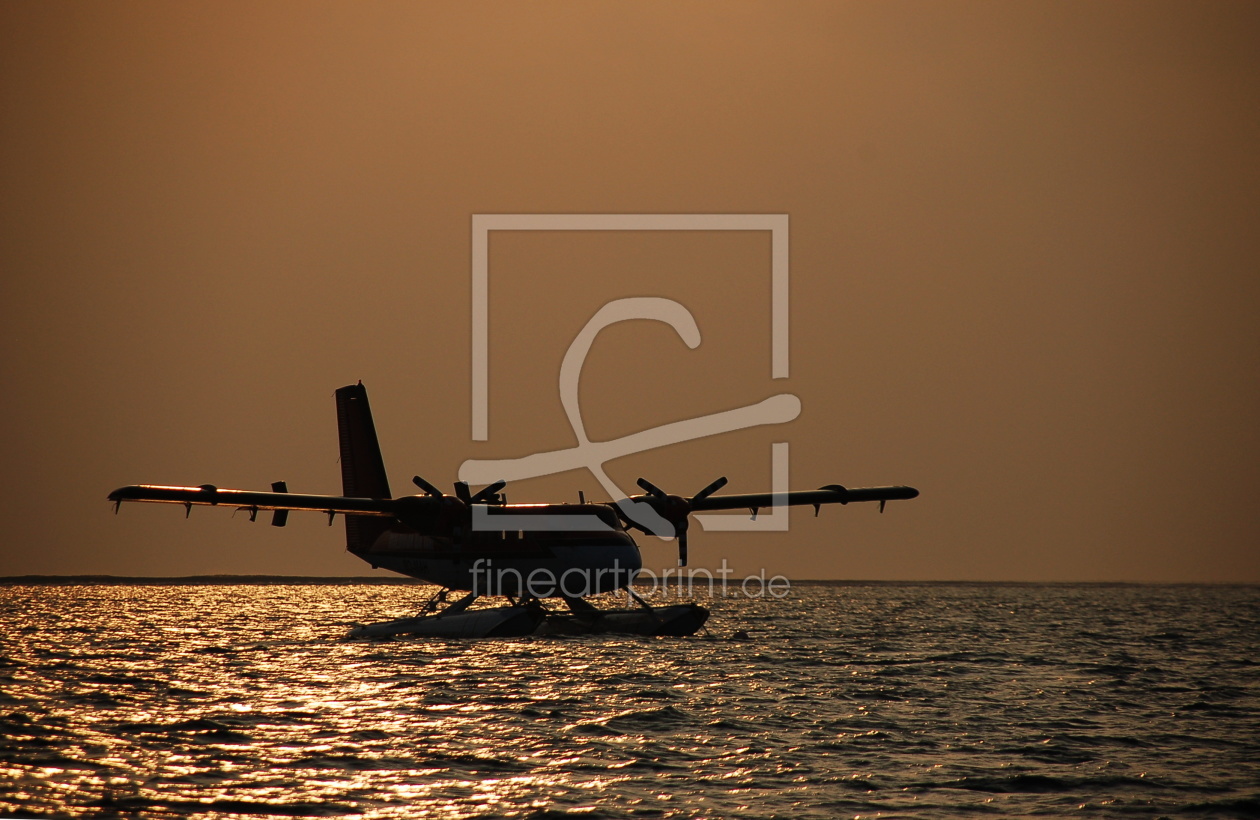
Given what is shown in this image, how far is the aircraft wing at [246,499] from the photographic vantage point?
103 feet

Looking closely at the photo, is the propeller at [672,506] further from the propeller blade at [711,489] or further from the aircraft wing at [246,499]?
the aircraft wing at [246,499]

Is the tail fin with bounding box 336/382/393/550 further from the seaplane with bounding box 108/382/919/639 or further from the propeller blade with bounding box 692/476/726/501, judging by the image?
the propeller blade with bounding box 692/476/726/501

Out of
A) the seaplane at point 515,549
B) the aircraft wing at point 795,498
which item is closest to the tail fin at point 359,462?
the seaplane at point 515,549

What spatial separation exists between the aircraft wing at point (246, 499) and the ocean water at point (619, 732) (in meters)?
4.13

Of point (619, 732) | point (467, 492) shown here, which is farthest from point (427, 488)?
point (619, 732)

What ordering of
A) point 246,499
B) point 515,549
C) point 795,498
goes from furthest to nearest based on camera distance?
point 795,498 → point 515,549 → point 246,499

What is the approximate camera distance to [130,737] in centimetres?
1767

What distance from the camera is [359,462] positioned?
41688mm

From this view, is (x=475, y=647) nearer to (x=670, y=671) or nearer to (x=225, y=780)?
(x=670, y=671)

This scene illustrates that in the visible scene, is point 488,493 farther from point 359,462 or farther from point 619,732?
point 619,732

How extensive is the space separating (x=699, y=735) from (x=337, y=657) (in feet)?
51.3

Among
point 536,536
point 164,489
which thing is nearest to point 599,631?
point 536,536

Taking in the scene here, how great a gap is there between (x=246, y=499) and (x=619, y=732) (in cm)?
1820

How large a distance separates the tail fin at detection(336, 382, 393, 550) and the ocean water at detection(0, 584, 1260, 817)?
5.93 meters
